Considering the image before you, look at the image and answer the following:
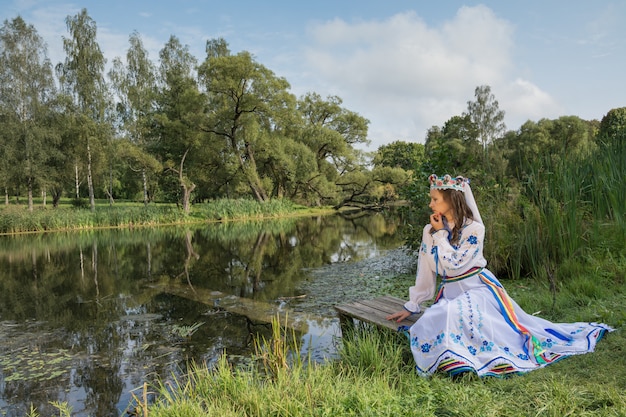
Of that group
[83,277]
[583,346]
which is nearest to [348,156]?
[83,277]

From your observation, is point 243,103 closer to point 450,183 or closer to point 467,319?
point 450,183

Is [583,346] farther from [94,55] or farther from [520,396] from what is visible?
[94,55]

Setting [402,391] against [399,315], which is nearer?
[402,391]

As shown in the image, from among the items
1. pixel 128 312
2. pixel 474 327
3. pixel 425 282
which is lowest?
pixel 128 312

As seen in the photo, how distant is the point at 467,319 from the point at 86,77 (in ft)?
84.0

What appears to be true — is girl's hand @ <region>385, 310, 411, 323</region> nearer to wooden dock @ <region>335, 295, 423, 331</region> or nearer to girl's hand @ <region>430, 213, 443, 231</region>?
wooden dock @ <region>335, 295, 423, 331</region>

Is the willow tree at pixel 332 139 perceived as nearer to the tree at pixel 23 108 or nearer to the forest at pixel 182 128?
the forest at pixel 182 128

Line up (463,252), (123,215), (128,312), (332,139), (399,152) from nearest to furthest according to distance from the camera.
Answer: (463,252) < (128,312) < (123,215) < (332,139) < (399,152)

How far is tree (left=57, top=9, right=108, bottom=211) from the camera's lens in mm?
22719

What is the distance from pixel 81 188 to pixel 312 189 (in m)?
24.6

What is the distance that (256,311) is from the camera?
18.6ft

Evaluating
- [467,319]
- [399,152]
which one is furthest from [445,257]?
[399,152]

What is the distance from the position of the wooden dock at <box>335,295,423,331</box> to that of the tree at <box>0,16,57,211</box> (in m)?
22.8

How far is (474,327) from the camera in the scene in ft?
8.88
